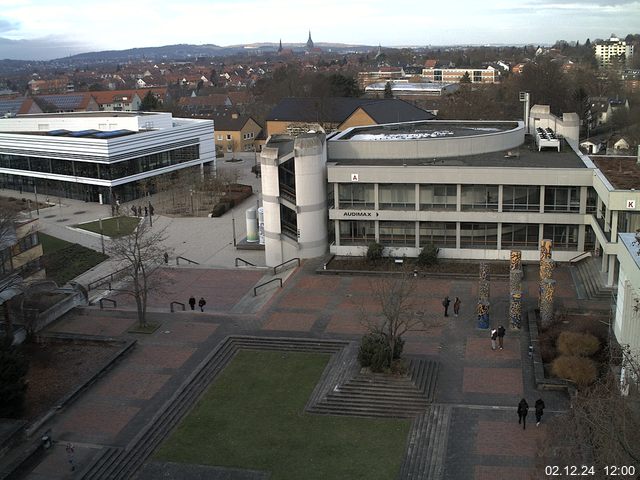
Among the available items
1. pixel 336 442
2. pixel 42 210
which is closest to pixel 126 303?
pixel 336 442

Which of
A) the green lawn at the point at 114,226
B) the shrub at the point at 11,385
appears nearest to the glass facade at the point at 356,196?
the green lawn at the point at 114,226

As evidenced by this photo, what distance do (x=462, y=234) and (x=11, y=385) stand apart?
25837 mm

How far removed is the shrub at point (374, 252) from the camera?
40.6m

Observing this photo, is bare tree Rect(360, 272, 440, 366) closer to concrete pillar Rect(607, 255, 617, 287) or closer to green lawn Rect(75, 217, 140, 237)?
concrete pillar Rect(607, 255, 617, 287)

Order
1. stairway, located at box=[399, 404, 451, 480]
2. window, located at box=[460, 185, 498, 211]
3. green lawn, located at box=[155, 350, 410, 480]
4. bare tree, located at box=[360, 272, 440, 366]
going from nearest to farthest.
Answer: stairway, located at box=[399, 404, 451, 480] < green lawn, located at box=[155, 350, 410, 480] < bare tree, located at box=[360, 272, 440, 366] < window, located at box=[460, 185, 498, 211]

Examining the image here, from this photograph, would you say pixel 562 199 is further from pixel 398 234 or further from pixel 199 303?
pixel 199 303

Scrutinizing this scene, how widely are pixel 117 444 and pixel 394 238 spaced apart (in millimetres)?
22736

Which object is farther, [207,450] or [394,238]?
[394,238]

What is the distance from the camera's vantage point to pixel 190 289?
127ft

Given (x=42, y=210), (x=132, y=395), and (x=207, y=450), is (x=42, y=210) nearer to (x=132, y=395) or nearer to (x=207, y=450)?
(x=132, y=395)

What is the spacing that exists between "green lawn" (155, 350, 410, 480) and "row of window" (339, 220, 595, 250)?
15.7 m

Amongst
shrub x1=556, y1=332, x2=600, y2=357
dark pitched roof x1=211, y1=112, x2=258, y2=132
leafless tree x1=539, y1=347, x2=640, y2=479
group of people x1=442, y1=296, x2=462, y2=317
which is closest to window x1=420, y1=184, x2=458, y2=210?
group of people x1=442, y1=296, x2=462, y2=317

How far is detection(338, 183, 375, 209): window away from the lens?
137ft

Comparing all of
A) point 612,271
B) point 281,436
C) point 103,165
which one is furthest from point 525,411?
point 103,165
